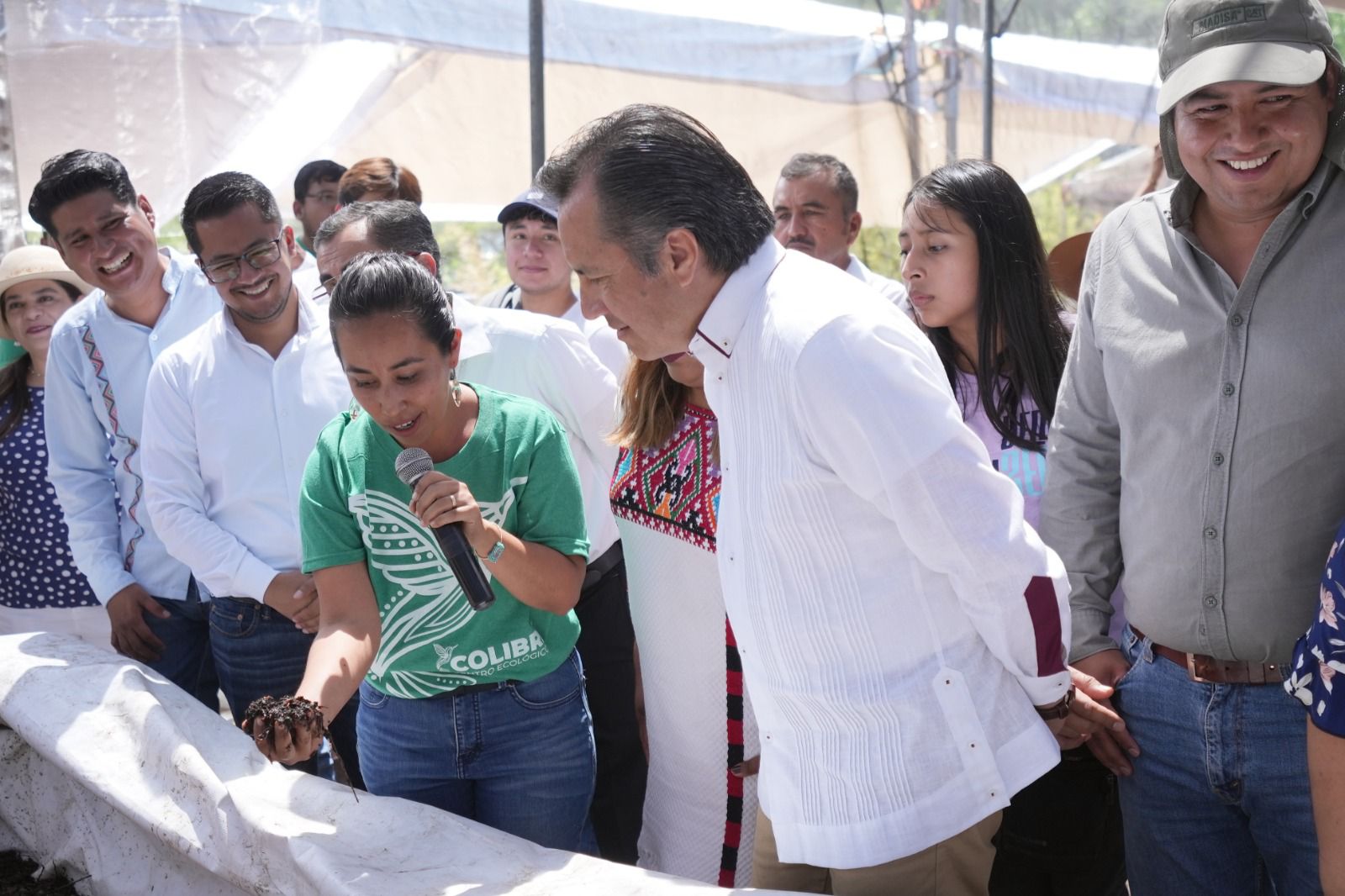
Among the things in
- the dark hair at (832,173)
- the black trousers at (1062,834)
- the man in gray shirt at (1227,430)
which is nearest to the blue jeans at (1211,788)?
the man in gray shirt at (1227,430)

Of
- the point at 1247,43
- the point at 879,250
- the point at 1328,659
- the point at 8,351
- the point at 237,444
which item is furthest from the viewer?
the point at 879,250

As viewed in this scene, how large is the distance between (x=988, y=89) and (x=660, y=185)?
6775 mm

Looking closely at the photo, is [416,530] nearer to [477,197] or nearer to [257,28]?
[257,28]

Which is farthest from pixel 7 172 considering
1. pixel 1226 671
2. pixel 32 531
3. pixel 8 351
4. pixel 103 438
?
pixel 1226 671

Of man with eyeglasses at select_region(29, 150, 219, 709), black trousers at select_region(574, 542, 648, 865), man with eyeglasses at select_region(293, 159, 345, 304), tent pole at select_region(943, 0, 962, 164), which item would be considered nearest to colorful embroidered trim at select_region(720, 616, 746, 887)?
black trousers at select_region(574, 542, 648, 865)

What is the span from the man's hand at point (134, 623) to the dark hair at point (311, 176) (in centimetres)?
242

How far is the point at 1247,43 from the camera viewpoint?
6.42 ft

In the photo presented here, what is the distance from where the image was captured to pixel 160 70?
18.4 ft

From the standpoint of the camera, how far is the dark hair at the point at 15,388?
3971 millimetres

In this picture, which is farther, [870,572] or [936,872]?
Result: [936,872]

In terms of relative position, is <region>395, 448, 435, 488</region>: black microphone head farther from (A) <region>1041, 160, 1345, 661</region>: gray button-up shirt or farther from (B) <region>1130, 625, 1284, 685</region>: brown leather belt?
(B) <region>1130, 625, 1284, 685</region>: brown leather belt

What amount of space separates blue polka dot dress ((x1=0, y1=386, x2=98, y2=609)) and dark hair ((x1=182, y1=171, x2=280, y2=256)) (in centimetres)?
107

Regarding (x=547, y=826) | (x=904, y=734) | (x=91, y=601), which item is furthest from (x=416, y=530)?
(x=91, y=601)

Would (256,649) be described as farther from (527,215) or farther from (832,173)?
(832,173)
